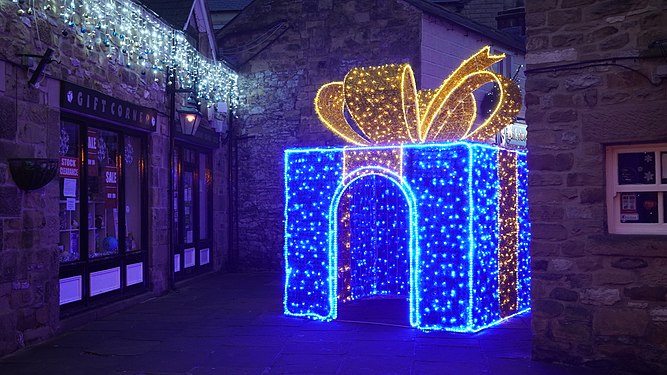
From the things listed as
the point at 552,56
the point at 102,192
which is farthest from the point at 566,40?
the point at 102,192

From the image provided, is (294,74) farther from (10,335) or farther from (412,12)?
(10,335)

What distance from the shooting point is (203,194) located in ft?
44.9

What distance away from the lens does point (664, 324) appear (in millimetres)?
5758

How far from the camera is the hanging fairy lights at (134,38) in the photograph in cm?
804

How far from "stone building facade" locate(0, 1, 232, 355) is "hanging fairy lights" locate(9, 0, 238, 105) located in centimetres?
6

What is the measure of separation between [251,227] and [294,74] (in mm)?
3764

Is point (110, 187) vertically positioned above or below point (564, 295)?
above

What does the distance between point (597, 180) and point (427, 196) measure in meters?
2.32

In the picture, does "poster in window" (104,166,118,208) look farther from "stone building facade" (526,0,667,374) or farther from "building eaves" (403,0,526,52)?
"building eaves" (403,0,526,52)

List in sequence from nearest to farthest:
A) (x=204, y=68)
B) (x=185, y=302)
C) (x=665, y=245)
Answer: (x=665, y=245) → (x=185, y=302) → (x=204, y=68)

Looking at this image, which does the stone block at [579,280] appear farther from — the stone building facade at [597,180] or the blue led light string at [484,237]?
the blue led light string at [484,237]

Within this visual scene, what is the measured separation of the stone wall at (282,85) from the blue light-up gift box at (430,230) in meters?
4.75

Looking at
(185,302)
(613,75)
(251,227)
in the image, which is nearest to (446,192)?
(613,75)

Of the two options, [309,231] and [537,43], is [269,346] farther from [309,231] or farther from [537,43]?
[537,43]
